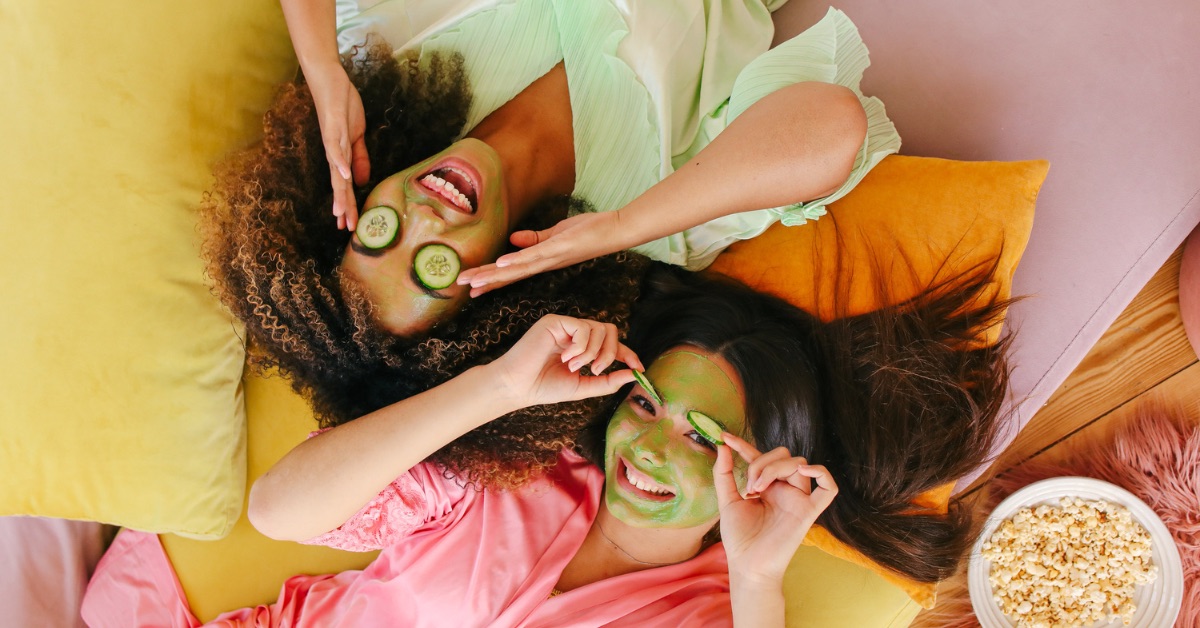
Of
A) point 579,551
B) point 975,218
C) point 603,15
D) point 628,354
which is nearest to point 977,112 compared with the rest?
point 975,218

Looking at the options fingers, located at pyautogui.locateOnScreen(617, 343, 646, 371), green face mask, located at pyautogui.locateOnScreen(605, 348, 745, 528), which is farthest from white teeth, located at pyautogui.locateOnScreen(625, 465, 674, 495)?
fingers, located at pyautogui.locateOnScreen(617, 343, 646, 371)

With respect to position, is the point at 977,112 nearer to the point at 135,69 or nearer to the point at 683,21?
the point at 683,21

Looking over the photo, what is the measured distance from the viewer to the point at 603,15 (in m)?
1.46

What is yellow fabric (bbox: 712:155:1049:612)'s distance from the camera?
1339 mm

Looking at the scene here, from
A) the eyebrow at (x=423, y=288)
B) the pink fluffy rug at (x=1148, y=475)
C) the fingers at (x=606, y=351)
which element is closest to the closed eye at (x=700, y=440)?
the fingers at (x=606, y=351)

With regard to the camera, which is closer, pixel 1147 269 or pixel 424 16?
pixel 1147 269

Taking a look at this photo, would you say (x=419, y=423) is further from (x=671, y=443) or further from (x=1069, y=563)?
(x=1069, y=563)

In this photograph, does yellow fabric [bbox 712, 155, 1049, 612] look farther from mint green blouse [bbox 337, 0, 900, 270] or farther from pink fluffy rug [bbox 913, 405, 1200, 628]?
pink fluffy rug [bbox 913, 405, 1200, 628]

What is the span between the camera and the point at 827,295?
4.57 ft

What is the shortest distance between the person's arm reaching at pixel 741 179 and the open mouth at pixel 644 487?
38cm

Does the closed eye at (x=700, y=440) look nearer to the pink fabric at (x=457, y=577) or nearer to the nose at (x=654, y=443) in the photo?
the nose at (x=654, y=443)

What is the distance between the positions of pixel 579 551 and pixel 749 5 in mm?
1159

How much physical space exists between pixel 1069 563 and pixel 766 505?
0.83 meters

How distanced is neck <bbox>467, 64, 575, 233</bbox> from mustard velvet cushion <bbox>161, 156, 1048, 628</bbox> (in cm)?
36
